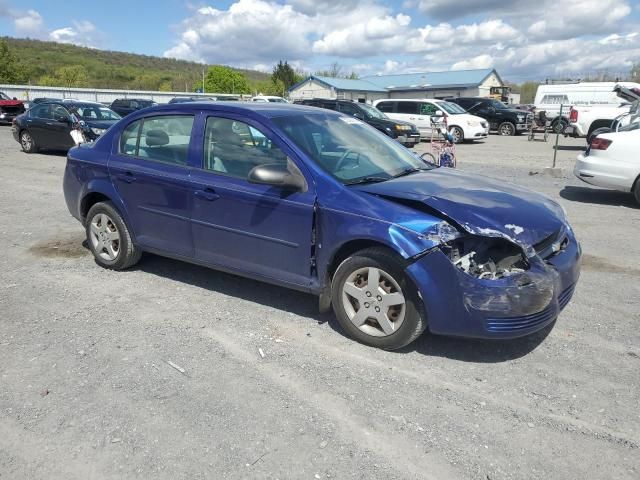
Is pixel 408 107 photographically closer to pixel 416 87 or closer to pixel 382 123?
pixel 382 123

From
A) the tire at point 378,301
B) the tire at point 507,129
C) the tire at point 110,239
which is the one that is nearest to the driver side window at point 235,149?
the tire at point 378,301

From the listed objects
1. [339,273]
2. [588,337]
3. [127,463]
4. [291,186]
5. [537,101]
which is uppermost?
[537,101]

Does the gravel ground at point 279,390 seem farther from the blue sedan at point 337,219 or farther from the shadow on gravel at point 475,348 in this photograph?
the blue sedan at point 337,219

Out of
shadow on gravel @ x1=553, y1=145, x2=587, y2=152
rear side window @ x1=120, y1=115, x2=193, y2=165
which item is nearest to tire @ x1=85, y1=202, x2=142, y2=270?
rear side window @ x1=120, y1=115, x2=193, y2=165

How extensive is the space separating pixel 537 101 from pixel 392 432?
97.8ft

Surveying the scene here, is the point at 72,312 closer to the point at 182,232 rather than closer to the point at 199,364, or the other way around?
the point at 182,232

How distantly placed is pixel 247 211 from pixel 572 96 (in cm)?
2818

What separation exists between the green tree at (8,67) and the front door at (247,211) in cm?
6512

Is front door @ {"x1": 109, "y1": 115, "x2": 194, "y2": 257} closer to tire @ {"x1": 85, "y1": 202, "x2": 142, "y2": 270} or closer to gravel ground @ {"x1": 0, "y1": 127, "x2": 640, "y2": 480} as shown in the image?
tire @ {"x1": 85, "y1": 202, "x2": 142, "y2": 270}

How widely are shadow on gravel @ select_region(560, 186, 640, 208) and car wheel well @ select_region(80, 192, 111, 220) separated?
765 centimetres

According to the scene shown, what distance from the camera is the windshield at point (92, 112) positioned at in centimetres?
1484

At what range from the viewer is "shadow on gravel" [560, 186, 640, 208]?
905 cm

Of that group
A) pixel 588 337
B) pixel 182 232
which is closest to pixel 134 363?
pixel 182 232

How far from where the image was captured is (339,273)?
379cm
